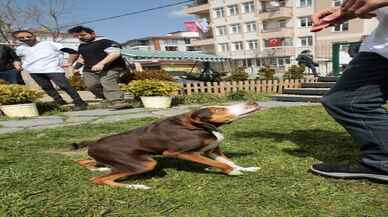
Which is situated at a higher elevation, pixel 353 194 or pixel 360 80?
pixel 360 80

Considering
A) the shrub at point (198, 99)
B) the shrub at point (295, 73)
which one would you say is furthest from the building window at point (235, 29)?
the shrub at point (198, 99)

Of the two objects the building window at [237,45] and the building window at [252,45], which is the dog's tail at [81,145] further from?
the building window at [237,45]

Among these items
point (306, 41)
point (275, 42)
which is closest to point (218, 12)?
point (275, 42)

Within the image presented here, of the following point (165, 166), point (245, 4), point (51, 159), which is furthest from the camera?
point (245, 4)

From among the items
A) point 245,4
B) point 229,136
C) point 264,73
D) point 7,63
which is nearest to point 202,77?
point 264,73

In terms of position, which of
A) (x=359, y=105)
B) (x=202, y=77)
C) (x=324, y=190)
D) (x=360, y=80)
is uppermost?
(x=360, y=80)

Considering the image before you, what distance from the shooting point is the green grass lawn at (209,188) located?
2293 mm

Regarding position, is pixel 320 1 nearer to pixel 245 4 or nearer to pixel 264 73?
pixel 245 4

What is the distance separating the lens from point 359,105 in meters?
2.62

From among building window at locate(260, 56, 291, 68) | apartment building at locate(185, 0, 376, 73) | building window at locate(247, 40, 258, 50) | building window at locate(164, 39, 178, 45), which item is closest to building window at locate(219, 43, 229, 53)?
apartment building at locate(185, 0, 376, 73)

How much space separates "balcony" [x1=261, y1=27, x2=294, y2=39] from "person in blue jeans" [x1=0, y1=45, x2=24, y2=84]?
5240 centimetres

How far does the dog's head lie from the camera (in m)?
2.77

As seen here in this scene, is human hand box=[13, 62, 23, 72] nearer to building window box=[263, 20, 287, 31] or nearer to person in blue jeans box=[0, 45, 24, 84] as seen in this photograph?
person in blue jeans box=[0, 45, 24, 84]

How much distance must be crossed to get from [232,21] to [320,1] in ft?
59.4
